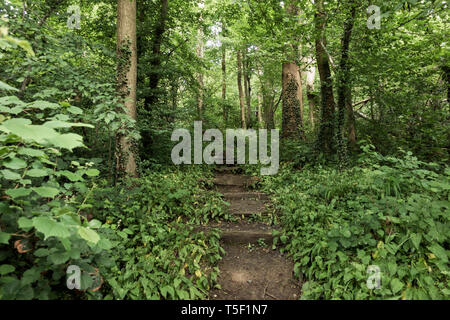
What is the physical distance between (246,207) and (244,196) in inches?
23.1

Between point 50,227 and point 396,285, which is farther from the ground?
point 50,227

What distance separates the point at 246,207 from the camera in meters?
→ 5.09

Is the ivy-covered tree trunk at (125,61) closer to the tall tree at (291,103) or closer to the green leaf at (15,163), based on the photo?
the green leaf at (15,163)

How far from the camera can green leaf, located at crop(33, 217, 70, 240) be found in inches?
52.7

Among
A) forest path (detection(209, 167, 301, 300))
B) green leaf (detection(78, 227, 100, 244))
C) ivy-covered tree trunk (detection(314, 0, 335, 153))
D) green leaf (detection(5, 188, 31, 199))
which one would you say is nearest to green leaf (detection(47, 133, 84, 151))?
green leaf (detection(78, 227, 100, 244))

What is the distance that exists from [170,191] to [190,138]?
3.13m

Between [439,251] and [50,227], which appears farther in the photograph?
[439,251]

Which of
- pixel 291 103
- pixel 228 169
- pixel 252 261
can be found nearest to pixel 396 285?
pixel 252 261

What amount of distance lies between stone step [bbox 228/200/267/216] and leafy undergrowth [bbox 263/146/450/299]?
0.67 m

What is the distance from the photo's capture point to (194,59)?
25.7ft

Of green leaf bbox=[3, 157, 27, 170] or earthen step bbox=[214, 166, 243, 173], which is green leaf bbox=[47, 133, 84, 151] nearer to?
green leaf bbox=[3, 157, 27, 170]

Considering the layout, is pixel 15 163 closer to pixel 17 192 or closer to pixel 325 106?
pixel 17 192

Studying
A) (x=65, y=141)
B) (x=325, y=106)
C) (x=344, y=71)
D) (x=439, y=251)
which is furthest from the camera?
(x=325, y=106)

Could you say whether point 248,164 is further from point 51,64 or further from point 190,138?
point 51,64
